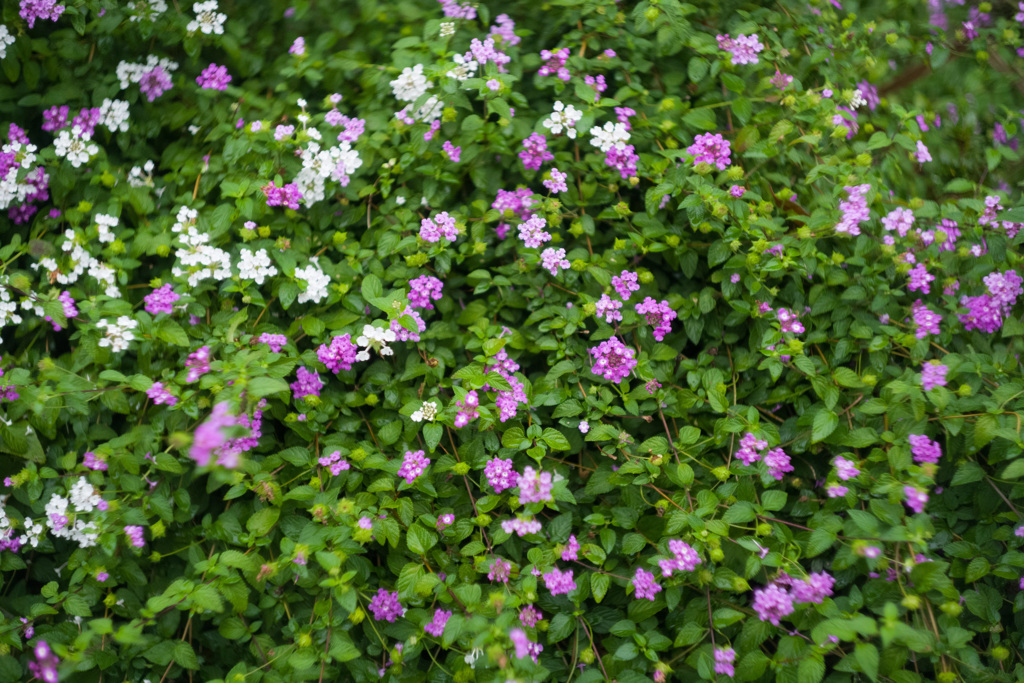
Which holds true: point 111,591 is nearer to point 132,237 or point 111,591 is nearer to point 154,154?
point 132,237

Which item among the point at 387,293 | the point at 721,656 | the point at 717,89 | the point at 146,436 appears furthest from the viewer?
the point at 717,89

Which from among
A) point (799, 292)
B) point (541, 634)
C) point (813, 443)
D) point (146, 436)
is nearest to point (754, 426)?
point (813, 443)

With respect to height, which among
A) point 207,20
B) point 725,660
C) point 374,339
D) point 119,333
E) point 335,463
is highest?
point 207,20

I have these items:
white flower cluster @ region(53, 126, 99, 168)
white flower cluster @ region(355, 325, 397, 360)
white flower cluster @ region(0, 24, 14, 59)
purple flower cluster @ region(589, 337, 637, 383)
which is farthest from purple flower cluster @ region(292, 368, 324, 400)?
white flower cluster @ region(0, 24, 14, 59)

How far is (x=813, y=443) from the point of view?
1977 mm

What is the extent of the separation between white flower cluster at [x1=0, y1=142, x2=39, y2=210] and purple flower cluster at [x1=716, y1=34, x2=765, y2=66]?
2448mm

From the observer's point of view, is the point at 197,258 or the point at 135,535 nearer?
the point at 135,535

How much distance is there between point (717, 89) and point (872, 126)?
2.05 ft

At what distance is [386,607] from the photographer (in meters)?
1.85

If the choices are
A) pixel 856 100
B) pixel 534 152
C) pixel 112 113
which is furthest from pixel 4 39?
pixel 856 100

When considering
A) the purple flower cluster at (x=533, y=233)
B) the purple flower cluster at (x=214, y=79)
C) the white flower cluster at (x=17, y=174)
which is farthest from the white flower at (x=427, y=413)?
the white flower cluster at (x=17, y=174)

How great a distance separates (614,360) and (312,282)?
3.31 feet

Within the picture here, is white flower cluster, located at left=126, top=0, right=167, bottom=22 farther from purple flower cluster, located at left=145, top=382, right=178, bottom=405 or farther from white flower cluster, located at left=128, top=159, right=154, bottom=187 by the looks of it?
purple flower cluster, located at left=145, top=382, right=178, bottom=405

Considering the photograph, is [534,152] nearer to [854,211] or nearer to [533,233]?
[533,233]
